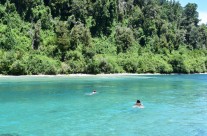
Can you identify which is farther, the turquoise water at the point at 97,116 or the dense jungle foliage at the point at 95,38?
the dense jungle foliage at the point at 95,38

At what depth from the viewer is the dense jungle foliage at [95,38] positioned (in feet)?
347

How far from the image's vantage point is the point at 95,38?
13062 centimetres

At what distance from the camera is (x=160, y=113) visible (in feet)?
128

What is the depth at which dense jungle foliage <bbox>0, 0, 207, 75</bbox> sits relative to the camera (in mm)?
105875

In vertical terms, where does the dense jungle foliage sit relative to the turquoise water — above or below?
above

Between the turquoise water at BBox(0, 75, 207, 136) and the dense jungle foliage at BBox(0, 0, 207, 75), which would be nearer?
the turquoise water at BBox(0, 75, 207, 136)

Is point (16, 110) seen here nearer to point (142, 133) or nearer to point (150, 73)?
point (142, 133)

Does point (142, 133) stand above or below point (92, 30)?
below

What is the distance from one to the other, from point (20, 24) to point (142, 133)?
92794 mm

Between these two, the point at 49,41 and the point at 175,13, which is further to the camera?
the point at 175,13

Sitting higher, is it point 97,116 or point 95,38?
point 95,38

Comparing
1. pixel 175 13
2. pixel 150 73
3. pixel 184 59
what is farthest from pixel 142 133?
pixel 175 13

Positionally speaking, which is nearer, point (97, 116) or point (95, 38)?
point (97, 116)

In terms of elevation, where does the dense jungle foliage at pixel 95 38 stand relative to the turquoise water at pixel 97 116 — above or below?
above
